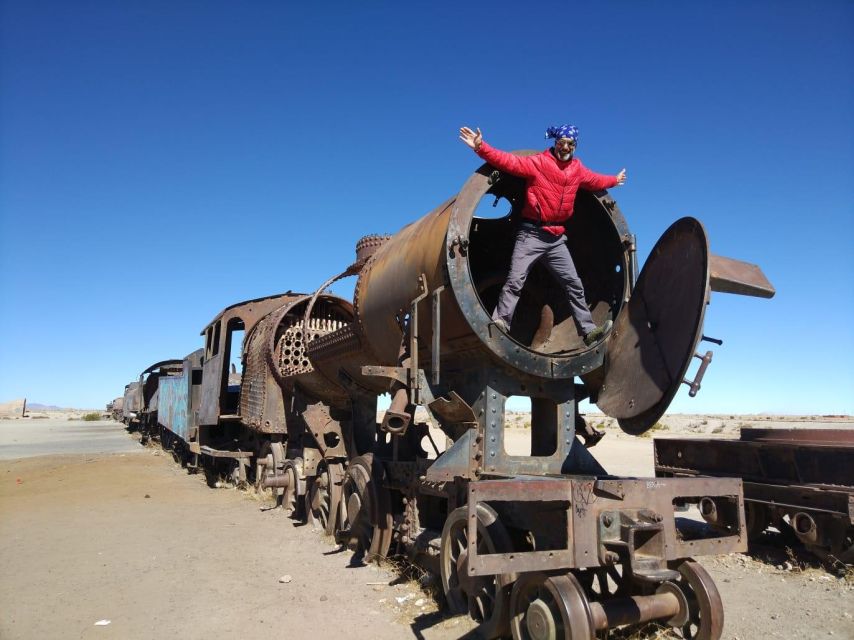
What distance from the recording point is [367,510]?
618 cm

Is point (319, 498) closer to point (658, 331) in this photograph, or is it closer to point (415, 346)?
point (415, 346)

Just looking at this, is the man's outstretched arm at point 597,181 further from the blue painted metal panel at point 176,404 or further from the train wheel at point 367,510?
the blue painted metal panel at point 176,404

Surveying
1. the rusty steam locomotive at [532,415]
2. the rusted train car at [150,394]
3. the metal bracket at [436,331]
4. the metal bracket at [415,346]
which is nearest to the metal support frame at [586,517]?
the rusty steam locomotive at [532,415]

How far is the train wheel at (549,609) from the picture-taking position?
9.90 ft

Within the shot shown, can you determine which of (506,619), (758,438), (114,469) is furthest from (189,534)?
(114,469)

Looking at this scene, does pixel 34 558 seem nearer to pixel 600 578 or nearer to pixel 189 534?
pixel 189 534

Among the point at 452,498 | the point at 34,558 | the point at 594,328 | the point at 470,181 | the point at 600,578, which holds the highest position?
the point at 470,181

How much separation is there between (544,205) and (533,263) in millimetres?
444

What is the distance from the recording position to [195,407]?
14.3 metres

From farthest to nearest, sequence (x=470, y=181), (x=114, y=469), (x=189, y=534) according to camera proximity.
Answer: (x=114, y=469) < (x=189, y=534) < (x=470, y=181)

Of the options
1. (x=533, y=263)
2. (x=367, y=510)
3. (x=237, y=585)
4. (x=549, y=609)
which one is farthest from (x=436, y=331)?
(x=237, y=585)

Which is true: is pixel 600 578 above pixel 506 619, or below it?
above

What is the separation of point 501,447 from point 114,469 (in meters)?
14.9

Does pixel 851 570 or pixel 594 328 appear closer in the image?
pixel 594 328
